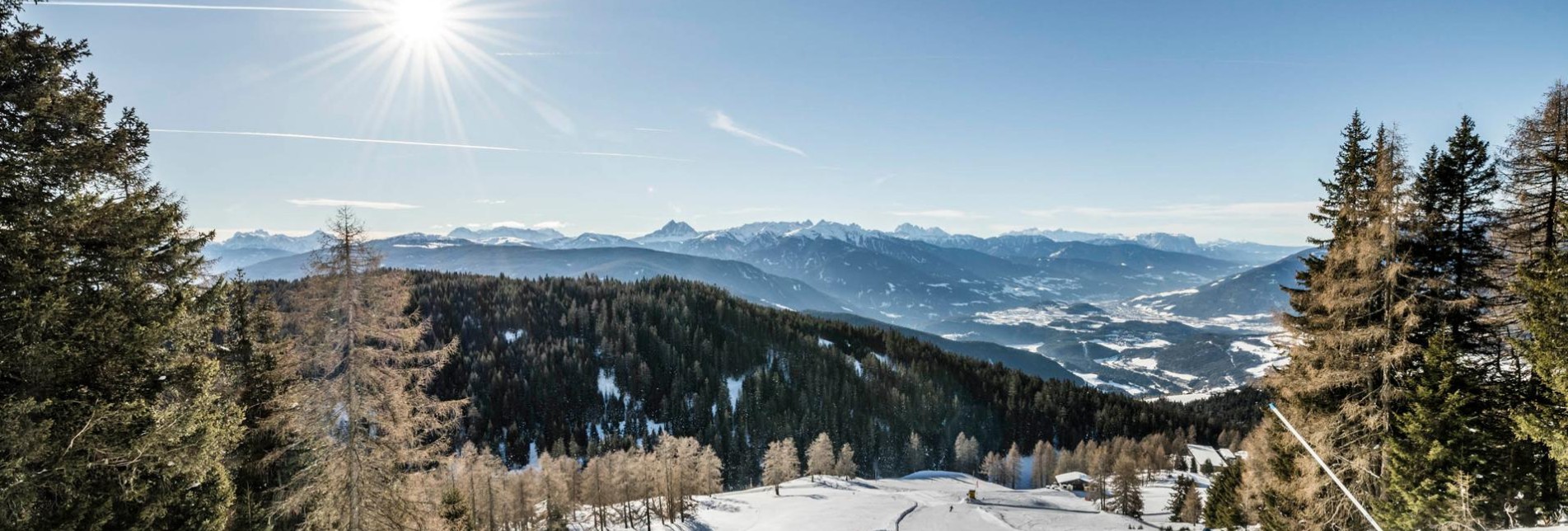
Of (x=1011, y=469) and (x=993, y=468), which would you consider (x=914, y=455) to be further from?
(x=1011, y=469)

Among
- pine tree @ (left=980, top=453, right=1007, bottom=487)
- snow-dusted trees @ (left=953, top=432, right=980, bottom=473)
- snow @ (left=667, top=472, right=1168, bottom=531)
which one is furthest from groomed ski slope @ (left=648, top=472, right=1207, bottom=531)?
snow-dusted trees @ (left=953, top=432, right=980, bottom=473)

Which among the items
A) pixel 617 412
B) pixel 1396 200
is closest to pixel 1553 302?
pixel 1396 200

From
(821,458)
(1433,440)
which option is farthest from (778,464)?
(1433,440)

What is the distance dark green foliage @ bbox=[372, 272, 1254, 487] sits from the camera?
137 meters

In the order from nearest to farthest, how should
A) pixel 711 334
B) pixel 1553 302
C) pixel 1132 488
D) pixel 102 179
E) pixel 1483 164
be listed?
pixel 102 179 < pixel 1553 302 < pixel 1483 164 < pixel 1132 488 < pixel 711 334

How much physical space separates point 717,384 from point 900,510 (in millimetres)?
107971

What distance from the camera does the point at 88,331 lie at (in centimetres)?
963

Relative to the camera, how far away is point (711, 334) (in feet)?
575

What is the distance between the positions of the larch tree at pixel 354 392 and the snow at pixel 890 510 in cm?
3600

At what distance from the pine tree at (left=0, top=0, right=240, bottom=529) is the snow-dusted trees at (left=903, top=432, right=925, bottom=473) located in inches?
5255

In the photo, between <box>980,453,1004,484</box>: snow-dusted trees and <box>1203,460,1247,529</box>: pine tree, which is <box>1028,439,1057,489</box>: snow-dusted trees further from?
<box>1203,460,1247,529</box>: pine tree

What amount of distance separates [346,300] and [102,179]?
4.56 metres

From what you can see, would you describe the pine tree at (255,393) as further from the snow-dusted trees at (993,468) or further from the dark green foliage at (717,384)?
the snow-dusted trees at (993,468)

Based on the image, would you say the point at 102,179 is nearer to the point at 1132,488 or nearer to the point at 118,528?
the point at 118,528
